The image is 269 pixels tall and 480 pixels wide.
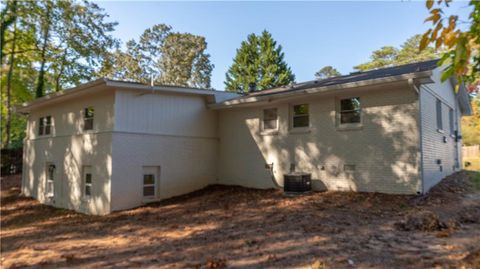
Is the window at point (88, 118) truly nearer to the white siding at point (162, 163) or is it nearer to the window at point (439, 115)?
the white siding at point (162, 163)

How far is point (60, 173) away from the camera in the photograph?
1445 cm

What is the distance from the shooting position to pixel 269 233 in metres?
7.03

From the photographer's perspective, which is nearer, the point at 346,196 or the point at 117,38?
the point at 346,196

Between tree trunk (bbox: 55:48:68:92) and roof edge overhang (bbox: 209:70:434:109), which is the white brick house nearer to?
roof edge overhang (bbox: 209:70:434:109)

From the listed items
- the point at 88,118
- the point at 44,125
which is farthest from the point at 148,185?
the point at 44,125

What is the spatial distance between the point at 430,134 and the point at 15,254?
478 inches

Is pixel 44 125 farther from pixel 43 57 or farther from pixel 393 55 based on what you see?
pixel 393 55

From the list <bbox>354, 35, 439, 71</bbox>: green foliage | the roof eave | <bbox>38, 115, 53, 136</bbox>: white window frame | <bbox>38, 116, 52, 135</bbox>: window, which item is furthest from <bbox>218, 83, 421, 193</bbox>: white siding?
<bbox>354, 35, 439, 71</bbox>: green foliage

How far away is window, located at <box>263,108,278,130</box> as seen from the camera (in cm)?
1317

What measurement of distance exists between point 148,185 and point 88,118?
3753 mm

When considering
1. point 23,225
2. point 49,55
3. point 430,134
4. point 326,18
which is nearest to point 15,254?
point 23,225

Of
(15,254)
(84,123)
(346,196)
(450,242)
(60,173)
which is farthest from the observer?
(60,173)

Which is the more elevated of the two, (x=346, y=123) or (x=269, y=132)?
(x=346, y=123)

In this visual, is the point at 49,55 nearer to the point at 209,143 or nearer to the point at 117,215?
the point at 209,143
